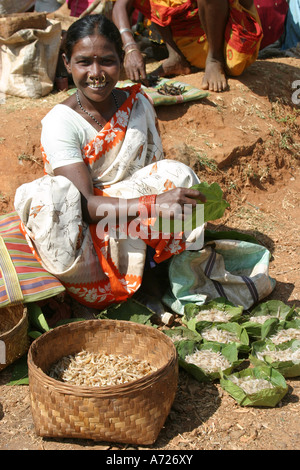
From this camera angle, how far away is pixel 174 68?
5102mm

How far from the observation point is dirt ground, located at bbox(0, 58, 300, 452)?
2480 millimetres

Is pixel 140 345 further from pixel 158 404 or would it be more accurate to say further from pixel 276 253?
pixel 276 253

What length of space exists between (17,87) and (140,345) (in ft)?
10.3

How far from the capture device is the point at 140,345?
2.54 m

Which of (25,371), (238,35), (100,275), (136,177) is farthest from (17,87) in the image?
(25,371)

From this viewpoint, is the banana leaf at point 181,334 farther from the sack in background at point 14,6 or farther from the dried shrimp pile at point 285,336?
the sack in background at point 14,6

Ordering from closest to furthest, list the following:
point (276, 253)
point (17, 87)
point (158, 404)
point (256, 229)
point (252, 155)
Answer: point (158, 404)
point (276, 253)
point (256, 229)
point (252, 155)
point (17, 87)

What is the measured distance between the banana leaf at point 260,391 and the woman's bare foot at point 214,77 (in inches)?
117

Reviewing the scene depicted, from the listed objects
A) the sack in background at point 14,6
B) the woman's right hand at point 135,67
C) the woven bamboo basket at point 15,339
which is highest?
the sack in background at point 14,6

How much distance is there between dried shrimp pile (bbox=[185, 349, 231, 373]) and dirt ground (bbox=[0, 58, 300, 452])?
8 centimetres

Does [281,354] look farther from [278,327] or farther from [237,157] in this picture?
[237,157]

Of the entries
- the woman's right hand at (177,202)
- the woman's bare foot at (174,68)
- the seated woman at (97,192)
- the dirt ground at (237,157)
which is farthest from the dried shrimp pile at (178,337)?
the woman's bare foot at (174,68)

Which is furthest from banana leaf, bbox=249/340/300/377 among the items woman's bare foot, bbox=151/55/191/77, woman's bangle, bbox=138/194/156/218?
woman's bare foot, bbox=151/55/191/77

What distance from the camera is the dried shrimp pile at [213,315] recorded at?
9.46 feet
